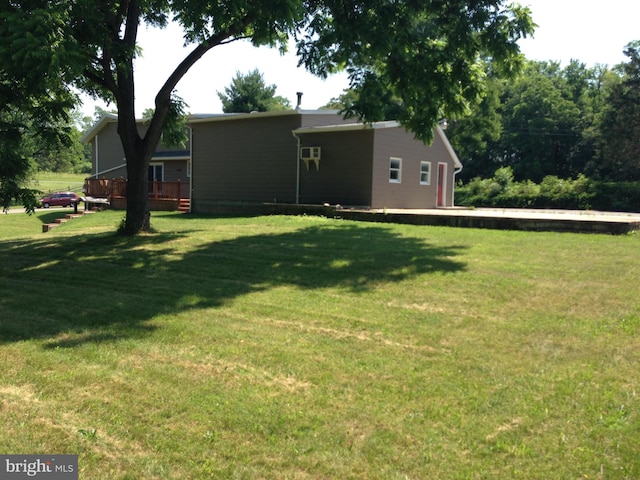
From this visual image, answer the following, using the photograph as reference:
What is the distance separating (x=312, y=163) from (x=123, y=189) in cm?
1105

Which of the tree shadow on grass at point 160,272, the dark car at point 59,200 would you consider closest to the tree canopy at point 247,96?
the dark car at point 59,200

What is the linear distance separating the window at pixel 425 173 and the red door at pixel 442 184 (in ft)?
4.90

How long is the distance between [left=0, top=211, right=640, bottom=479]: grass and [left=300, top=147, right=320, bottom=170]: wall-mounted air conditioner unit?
430 inches

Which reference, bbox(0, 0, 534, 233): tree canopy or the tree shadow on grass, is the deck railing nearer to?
bbox(0, 0, 534, 233): tree canopy

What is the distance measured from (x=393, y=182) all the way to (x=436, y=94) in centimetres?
723

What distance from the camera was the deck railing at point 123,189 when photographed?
2488 centimetres

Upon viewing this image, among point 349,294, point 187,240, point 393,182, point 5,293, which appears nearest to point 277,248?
point 187,240

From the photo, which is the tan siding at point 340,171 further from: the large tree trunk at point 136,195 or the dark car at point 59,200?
the dark car at point 59,200

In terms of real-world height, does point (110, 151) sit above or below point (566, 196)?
above

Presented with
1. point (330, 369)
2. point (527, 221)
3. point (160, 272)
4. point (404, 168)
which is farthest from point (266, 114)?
point (330, 369)

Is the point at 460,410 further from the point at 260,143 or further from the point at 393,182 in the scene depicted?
the point at 260,143

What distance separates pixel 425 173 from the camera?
72.0 feet

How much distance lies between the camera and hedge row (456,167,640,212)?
105ft

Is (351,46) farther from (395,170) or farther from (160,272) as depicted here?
(395,170)
